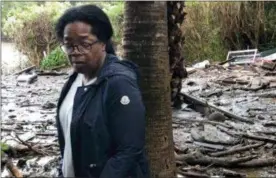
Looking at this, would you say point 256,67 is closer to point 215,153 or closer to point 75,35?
point 215,153

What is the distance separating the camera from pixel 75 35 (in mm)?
2516

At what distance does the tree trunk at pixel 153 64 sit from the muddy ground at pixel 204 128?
0.77 m

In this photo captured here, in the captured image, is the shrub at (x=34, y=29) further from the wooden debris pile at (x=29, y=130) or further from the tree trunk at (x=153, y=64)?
the tree trunk at (x=153, y=64)

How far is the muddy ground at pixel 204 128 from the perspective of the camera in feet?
15.7

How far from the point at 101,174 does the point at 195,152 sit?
9.65 ft

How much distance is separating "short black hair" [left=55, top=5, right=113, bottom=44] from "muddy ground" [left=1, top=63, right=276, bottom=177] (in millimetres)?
1575

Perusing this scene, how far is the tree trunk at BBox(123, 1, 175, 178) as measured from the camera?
3590 millimetres

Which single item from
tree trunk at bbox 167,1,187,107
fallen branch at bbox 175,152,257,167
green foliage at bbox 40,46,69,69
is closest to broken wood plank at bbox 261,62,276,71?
tree trunk at bbox 167,1,187,107

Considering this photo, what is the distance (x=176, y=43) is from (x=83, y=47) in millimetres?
5043

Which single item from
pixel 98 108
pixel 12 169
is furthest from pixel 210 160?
pixel 98 108

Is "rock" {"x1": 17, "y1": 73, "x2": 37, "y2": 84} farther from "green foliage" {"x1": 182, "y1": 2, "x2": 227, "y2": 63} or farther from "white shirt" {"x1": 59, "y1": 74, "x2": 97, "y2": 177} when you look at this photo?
"white shirt" {"x1": 59, "y1": 74, "x2": 97, "y2": 177}

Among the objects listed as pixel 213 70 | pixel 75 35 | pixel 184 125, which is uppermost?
pixel 75 35

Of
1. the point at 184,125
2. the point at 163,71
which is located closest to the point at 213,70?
the point at 184,125

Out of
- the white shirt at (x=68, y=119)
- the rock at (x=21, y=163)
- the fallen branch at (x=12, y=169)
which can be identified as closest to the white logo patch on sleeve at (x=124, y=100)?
the white shirt at (x=68, y=119)
